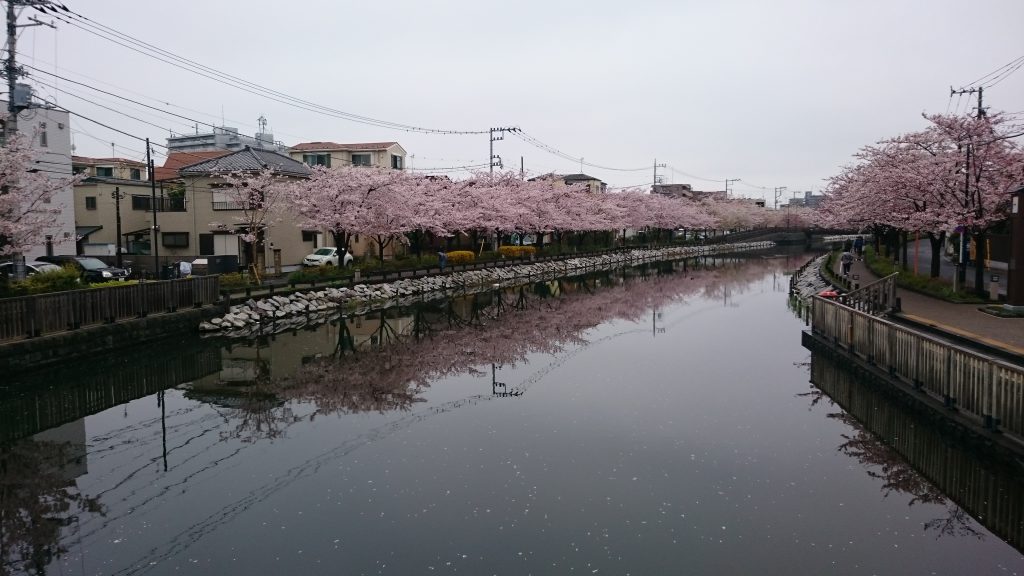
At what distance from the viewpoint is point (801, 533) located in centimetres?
962

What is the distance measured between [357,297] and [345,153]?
36.8m

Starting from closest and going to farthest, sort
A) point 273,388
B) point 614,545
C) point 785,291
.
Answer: point 614,545
point 273,388
point 785,291

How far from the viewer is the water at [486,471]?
9.20 meters

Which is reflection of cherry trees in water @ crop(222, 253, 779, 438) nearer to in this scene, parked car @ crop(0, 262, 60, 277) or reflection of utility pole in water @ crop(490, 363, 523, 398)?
reflection of utility pole in water @ crop(490, 363, 523, 398)

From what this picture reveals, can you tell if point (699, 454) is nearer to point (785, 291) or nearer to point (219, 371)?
point (219, 371)

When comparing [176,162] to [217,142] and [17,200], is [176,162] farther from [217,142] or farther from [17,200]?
[17,200]

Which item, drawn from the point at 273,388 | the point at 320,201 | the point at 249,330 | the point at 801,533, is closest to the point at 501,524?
the point at 801,533

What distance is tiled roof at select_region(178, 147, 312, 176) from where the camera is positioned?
141 feet

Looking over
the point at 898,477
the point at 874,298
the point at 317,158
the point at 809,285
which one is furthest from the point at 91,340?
the point at 317,158

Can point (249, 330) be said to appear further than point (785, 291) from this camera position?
No

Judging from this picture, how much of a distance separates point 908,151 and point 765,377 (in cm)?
2228

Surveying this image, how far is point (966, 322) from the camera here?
20328 millimetres

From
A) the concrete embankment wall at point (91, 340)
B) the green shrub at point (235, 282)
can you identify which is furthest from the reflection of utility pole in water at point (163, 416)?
the green shrub at point (235, 282)

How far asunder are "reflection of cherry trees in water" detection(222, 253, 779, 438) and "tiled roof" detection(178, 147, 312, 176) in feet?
50.9
